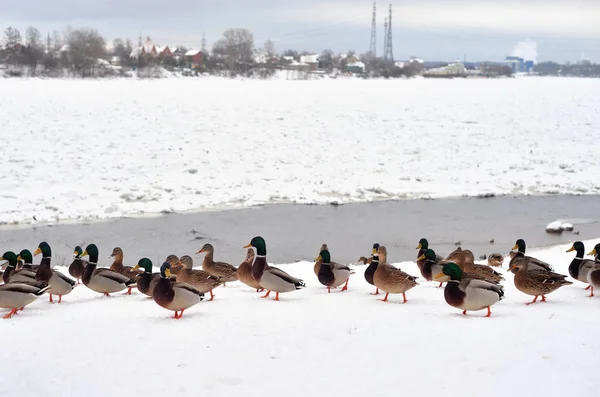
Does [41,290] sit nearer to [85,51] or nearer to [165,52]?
[85,51]

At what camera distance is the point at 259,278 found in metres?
7.39

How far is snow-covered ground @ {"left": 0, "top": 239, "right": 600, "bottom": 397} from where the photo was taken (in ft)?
15.7

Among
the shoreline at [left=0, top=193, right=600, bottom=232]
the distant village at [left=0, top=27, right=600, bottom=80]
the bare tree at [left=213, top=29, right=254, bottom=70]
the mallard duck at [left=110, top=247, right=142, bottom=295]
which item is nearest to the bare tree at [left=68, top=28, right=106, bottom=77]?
the distant village at [left=0, top=27, right=600, bottom=80]

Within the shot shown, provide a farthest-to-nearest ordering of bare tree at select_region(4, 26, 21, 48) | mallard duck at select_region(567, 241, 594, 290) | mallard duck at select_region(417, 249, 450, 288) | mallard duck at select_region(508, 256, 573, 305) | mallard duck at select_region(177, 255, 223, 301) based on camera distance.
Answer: bare tree at select_region(4, 26, 21, 48), mallard duck at select_region(417, 249, 450, 288), mallard duck at select_region(567, 241, 594, 290), mallard duck at select_region(177, 255, 223, 301), mallard duck at select_region(508, 256, 573, 305)

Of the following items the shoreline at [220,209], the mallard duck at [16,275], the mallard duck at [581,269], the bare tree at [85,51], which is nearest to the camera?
the mallard duck at [16,275]

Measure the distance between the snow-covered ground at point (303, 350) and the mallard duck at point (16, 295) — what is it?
0.12 meters

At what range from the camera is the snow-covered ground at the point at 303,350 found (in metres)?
4.78

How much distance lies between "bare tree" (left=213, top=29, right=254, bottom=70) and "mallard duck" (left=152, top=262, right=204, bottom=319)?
86.6 metres

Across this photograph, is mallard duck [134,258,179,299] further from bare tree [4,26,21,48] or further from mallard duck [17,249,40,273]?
bare tree [4,26,21,48]

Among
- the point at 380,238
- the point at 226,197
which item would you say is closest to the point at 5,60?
the point at 226,197

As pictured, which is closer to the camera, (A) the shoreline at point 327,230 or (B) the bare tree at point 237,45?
(A) the shoreline at point 327,230

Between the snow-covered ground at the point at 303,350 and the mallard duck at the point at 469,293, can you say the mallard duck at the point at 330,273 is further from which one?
the mallard duck at the point at 469,293

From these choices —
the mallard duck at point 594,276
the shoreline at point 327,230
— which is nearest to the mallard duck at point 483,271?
the mallard duck at point 594,276

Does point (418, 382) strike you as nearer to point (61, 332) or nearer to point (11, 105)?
point (61, 332)
